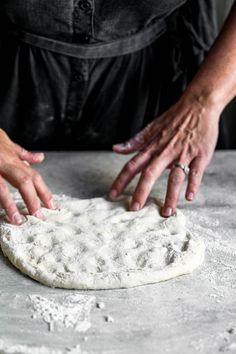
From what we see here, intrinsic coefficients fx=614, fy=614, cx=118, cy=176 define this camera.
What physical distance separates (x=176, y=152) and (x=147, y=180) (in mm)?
113

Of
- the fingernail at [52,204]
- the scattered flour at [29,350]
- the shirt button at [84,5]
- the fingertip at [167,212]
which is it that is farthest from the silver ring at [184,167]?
the scattered flour at [29,350]

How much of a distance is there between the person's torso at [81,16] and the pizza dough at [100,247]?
0.46 m

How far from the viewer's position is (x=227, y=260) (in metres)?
1.30

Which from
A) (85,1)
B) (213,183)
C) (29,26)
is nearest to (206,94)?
(213,183)

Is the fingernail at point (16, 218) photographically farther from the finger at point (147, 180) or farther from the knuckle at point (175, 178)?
the knuckle at point (175, 178)

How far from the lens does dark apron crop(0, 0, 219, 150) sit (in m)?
1.67

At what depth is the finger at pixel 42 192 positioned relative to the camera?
140cm

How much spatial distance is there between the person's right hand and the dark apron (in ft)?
1.10

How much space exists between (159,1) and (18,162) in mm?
552

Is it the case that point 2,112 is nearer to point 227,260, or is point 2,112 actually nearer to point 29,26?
point 29,26

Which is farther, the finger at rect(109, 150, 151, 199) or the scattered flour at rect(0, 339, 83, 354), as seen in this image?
the finger at rect(109, 150, 151, 199)

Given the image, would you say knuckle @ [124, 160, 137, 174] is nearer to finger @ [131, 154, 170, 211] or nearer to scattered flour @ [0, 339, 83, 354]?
finger @ [131, 154, 170, 211]

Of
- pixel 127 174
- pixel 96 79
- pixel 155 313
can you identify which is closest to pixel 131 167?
pixel 127 174

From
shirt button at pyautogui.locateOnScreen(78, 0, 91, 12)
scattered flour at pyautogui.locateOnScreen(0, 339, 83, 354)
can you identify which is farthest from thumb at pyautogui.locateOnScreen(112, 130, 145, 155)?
scattered flour at pyautogui.locateOnScreen(0, 339, 83, 354)
